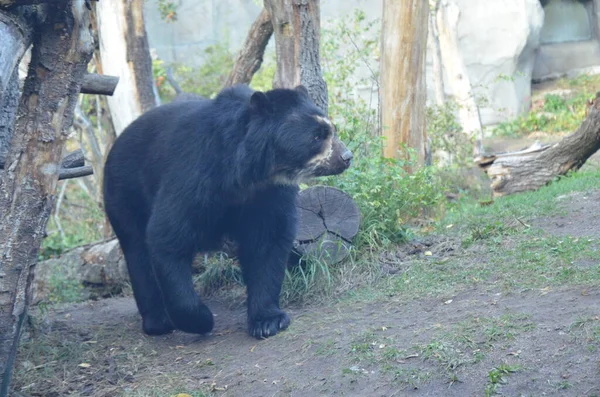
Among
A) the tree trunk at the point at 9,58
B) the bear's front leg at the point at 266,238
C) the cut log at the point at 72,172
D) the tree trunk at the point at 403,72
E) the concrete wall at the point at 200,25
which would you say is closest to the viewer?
the tree trunk at the point at 9,58

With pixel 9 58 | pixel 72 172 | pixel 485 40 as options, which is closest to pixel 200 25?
pixel 485 40

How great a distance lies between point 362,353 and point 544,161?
4863 millimetres

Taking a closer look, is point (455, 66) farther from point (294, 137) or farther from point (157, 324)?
point (157, 324)

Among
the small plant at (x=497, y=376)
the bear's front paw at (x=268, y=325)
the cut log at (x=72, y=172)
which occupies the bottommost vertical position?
the bear's front paw at (x=268, y=325)

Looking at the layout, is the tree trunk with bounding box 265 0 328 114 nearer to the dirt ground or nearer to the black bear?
the black bear

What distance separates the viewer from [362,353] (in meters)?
4.15

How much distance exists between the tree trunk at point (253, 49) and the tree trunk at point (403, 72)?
1.29 m

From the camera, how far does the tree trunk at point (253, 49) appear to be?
8.40m

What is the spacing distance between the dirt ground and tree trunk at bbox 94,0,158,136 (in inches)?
143

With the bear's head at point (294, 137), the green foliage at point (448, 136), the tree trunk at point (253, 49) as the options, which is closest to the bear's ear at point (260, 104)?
the bear's head at point (294, 137)

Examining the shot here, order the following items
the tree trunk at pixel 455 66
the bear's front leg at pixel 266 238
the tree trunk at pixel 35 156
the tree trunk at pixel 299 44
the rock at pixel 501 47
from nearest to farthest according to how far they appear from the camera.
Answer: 1. the tree trunk at pixel 35 156
2. the bear's front leg at pixel 266 238
3. the tree trunk at pixel 299 44
4. the tree trunk at pixel 455 66
5. the rock at pixel 501 47

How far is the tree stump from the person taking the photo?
579 cm

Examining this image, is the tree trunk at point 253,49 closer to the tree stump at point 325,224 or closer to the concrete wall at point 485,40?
the tree stump at point 325,224

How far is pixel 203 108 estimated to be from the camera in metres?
5.03
